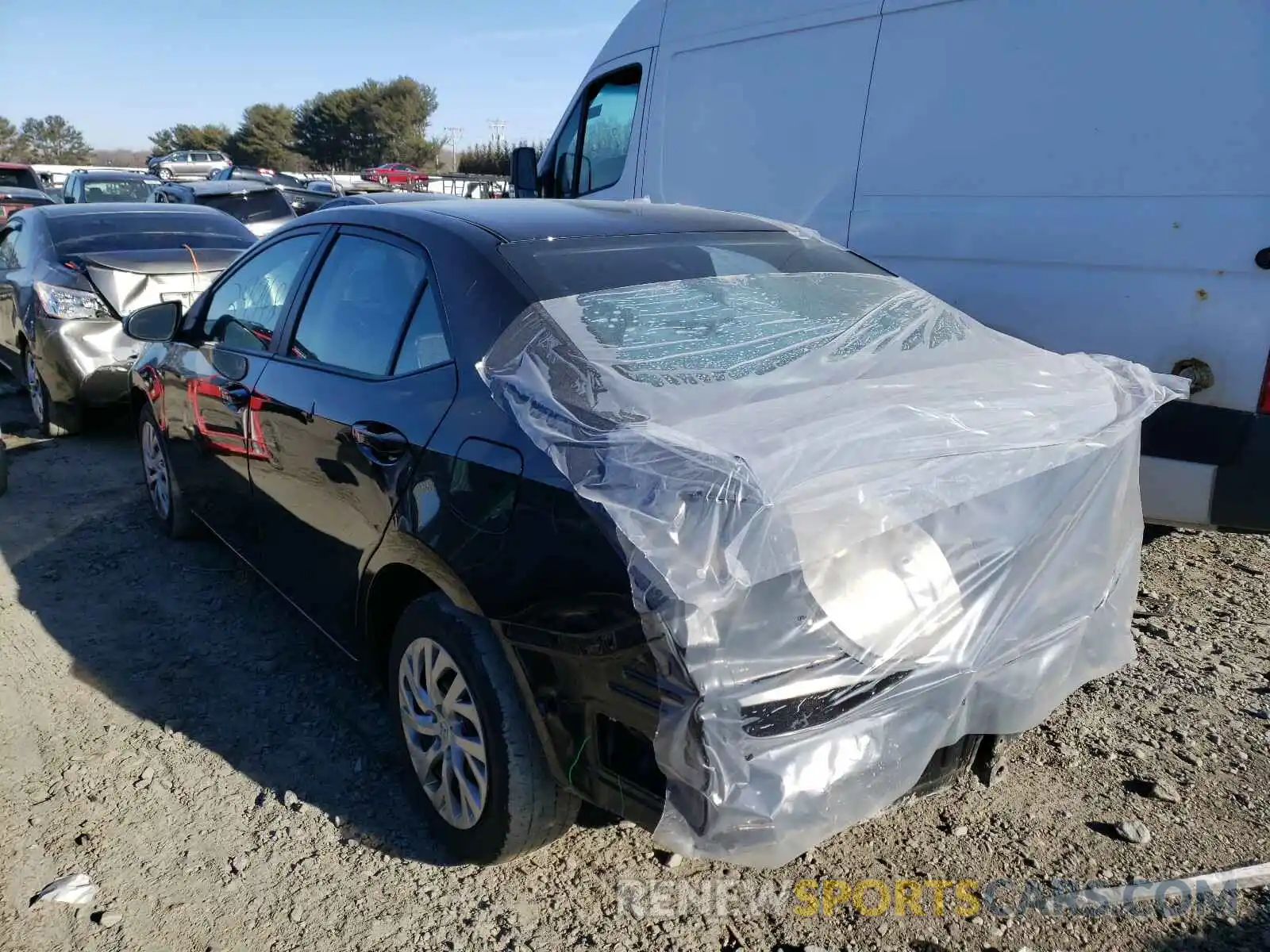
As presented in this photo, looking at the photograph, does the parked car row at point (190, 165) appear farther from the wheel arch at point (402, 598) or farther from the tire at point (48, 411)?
the wheel arch at point (402, 598)

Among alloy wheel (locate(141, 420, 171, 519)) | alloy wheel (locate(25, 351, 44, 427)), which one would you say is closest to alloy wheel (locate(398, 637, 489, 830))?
alloy wheel (locate(141, 420, 171, 519))

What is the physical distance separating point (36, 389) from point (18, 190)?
1316 cm

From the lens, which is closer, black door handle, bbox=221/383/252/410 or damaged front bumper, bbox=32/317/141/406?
black door handle, bbox=221/383/252/410

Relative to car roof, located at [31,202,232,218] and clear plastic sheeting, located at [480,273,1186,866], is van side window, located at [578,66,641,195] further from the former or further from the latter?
clear plastic sheeting, located at [480,273,1186,866]

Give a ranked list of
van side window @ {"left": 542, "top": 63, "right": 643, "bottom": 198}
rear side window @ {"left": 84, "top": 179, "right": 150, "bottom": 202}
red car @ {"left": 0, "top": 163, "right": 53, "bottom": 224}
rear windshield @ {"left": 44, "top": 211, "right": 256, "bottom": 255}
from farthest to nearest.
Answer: rear side window @ {"left": 84, "top": 179, "right": 150, "bottom": 202}, red car @ {"left": 0, "top": 163, "right": 53, "bottom": 224}, rear windshield @ {"left": 44, "top": 211, "right": 256, "bottom": 255}, van side window @ {"left": 542, "top": 63, "right": 643, "bottom": 198}

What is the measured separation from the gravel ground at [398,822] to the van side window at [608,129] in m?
3.80

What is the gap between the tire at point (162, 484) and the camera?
460 cm

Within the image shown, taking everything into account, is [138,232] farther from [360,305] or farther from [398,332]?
[398,332]

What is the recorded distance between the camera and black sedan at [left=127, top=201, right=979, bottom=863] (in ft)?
6.70

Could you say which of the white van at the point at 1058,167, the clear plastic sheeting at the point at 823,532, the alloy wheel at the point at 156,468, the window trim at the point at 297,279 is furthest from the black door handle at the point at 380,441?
the white van at the point at 1058,167

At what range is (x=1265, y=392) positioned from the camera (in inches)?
131

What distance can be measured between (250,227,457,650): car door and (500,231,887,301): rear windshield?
301mm

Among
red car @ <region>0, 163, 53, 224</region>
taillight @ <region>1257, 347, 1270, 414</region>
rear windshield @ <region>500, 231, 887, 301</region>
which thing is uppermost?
rear windshield @ <region>500, 231, 887, 301</region>

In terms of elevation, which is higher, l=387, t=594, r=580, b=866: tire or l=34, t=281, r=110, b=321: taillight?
l=34, t=281, r=110, b=321: taillight
